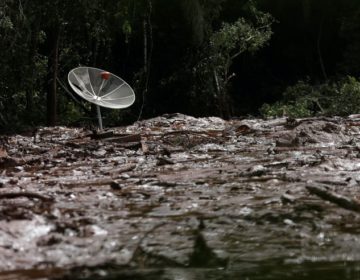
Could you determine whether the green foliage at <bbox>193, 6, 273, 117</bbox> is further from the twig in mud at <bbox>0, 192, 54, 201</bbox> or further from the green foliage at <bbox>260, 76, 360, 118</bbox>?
the twig in mud at <bbox>0, 192, 54, 201</bbox>

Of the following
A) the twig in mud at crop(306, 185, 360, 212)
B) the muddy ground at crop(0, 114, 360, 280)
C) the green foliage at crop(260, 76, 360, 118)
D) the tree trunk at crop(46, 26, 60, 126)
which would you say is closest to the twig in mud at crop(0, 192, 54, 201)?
the muddy ground at crop(0, 114, 360, 280)

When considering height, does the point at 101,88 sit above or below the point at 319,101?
above

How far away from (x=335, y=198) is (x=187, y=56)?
18786 millimetres

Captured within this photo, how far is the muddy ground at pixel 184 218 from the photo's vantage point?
280cm

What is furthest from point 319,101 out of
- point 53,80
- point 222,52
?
point 53,80

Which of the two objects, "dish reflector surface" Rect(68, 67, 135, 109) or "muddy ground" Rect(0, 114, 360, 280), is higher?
"dish reflector surface" Rect(68, 67, 135, 109)

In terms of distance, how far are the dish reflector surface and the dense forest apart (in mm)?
2108

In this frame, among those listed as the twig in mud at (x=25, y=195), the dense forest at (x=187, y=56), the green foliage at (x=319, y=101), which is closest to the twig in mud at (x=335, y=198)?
the twig in mud at (x=25, y=195)

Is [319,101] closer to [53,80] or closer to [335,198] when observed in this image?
[53,80]

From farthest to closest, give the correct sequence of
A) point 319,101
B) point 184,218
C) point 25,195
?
point 319,101, point 25,195, point 184,218

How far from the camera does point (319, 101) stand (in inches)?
741

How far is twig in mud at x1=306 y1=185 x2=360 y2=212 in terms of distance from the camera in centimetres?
376

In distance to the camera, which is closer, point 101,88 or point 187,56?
point 101,88

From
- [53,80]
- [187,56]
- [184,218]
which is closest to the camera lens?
[184,218]
